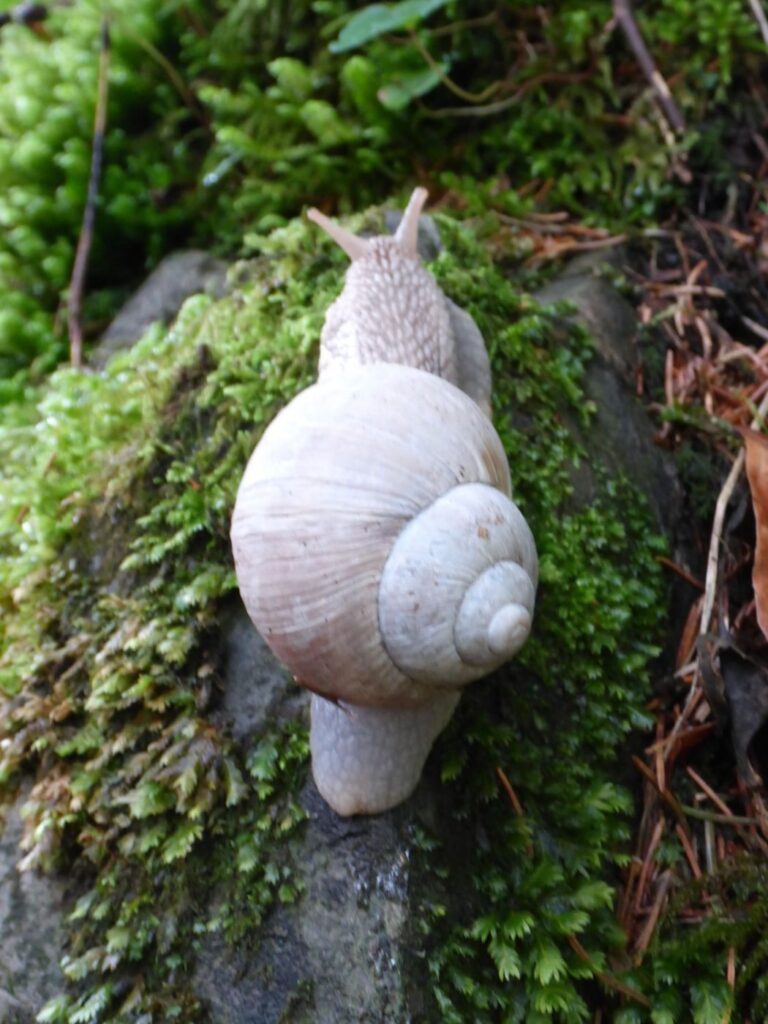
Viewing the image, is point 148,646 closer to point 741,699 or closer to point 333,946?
point 333,946

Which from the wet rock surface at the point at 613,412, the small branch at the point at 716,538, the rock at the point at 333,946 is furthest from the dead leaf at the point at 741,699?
the rock at the point at 333,946

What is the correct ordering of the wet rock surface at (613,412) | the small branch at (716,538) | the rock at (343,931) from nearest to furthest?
the rock at (343,931), the small branch at (716,538), the wet rock surface at (613,412)

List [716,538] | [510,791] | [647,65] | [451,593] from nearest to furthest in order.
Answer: [451,593], [510,791], [716,538], [647,65]

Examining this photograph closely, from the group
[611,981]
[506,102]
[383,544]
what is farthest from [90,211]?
[611,981]

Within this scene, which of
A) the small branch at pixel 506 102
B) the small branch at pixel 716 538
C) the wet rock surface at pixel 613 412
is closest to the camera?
the small branch at pixel 716 538

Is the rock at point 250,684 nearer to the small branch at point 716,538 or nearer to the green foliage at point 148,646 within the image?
the green foliage at point 148,646

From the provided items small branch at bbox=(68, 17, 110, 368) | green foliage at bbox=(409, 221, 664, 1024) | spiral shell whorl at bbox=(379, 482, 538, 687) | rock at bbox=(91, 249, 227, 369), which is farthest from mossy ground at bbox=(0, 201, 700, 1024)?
small branch at bbox=(68, 17, 110, 368)
